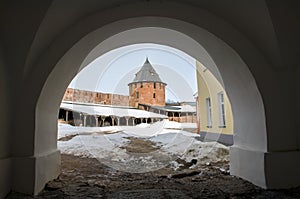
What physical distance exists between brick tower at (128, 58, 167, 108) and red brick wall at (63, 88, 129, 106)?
6.13ft

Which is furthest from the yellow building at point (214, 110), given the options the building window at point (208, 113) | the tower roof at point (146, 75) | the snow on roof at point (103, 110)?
the tower roof at point (146, 75)

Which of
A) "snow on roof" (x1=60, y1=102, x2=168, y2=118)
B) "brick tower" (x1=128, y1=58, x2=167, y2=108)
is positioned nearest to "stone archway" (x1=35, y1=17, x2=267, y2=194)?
"snow on roof" (x1=60, y1=102, x2=168, y2=118)

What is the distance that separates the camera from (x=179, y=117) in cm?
2703

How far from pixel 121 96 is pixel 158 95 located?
551 centimetres

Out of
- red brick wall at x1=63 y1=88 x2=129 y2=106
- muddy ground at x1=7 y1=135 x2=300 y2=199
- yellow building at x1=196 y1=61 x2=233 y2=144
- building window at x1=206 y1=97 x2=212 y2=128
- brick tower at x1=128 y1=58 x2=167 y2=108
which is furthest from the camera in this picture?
brick tower at x1=128 y1=58 x2=167 y2=108

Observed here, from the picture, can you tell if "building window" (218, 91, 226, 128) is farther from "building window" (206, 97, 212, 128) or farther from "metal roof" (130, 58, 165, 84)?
"metal roof" (130, 58, 165, 84)

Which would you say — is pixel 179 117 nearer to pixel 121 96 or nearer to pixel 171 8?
pixel 121 96

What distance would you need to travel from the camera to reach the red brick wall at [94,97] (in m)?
20.5

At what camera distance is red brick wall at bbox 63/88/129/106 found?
20.5 m

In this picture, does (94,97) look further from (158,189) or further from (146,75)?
(158,189)

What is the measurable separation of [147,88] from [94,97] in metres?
7.68

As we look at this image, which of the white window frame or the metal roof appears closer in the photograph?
the white window frame

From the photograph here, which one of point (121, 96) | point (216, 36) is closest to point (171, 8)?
point (216, 36)

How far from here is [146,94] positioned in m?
28.4
